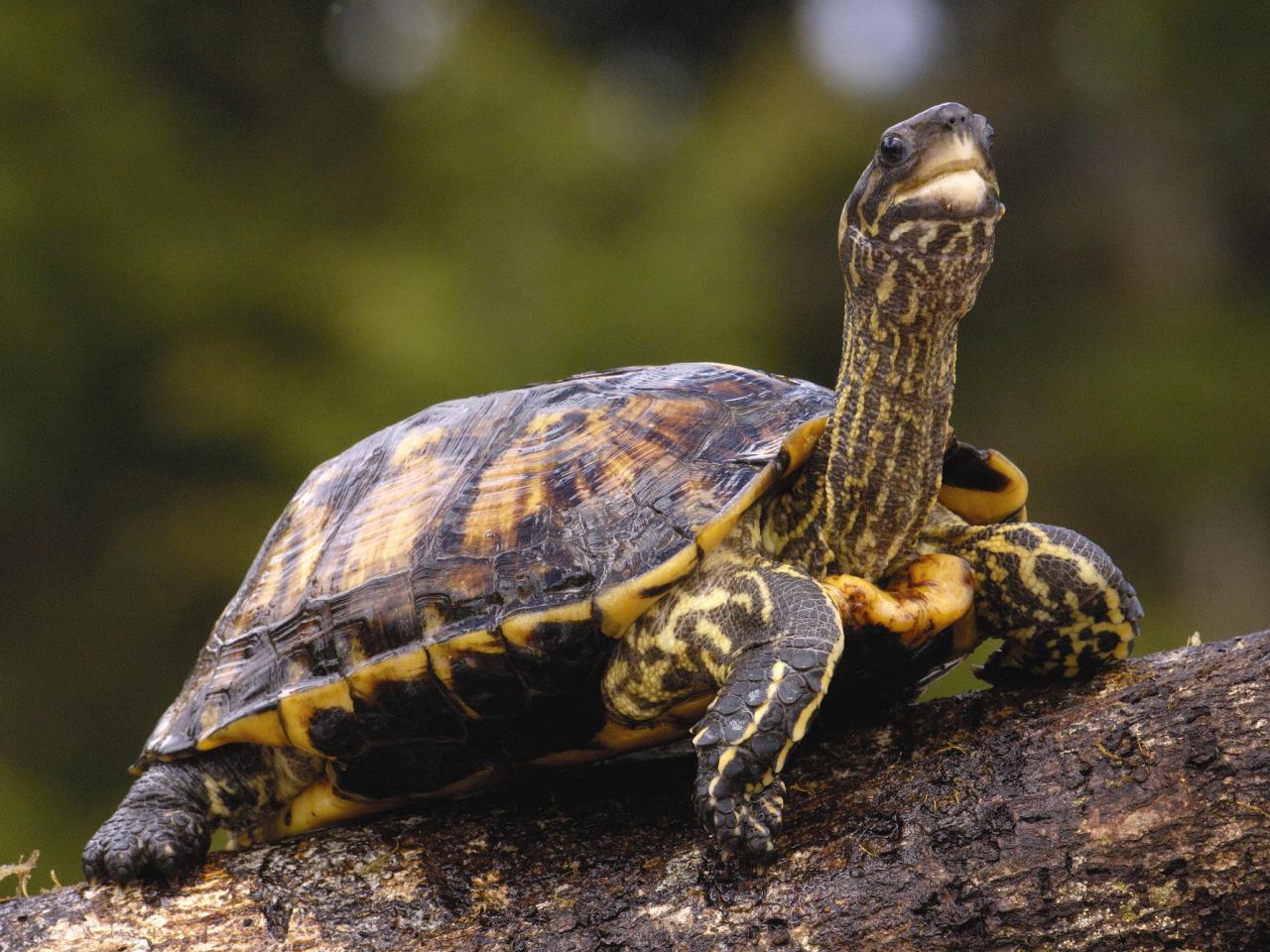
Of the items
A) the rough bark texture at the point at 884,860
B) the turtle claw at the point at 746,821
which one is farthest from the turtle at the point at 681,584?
the rough bark texture at the point at 884,860

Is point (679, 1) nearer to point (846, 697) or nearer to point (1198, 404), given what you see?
point (1198, 404)

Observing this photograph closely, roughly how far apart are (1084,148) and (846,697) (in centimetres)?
1062

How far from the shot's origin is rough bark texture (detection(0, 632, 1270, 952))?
8.31 ft

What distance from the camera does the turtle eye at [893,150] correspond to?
280cm

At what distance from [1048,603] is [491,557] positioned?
1.42 m

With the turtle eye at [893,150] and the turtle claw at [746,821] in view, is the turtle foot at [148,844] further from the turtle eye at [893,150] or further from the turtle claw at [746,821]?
the turtle eye at [893,150]

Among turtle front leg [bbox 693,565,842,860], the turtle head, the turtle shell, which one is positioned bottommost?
turtle front leg [bbox 693,565,842,860]

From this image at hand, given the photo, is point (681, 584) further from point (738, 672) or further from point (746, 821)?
point (746, 821)

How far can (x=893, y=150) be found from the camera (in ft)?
9.23

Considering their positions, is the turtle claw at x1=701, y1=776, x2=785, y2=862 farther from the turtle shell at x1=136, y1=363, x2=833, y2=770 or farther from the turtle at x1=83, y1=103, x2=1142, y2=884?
the turtle shell at x1=136, y1=363, x2=833, y2=770

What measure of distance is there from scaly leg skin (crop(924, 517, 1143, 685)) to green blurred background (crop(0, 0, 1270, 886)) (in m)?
5.62

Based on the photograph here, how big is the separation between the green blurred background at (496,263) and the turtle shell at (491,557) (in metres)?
5.45

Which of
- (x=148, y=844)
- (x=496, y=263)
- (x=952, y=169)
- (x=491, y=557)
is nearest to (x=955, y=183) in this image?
(x=952, y=169)

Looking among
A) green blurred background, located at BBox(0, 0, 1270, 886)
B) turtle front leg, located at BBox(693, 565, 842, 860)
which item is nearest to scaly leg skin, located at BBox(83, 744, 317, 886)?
turtle front leg, located at BBox(693, 565, 842, 860)
